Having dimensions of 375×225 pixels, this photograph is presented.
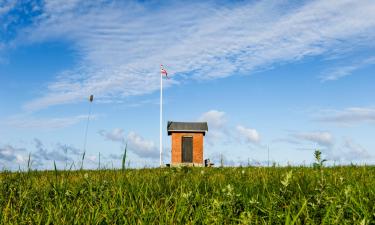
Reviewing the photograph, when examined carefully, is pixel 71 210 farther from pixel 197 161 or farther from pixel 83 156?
pixel 197 161

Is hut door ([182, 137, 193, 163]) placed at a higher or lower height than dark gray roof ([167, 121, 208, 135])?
lower

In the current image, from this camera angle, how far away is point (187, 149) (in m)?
36.1

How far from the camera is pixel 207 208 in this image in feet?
13.0

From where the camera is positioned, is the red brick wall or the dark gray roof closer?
the red brick wall

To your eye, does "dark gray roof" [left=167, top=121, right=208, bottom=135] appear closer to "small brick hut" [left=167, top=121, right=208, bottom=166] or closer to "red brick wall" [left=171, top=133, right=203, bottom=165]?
"small brick hut" [left=167, top=121, right=208, bottom=166]

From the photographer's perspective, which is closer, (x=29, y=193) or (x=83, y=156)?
(x=29, y=193)

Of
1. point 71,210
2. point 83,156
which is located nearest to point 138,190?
point 71,210

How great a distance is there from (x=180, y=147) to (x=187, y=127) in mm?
1986

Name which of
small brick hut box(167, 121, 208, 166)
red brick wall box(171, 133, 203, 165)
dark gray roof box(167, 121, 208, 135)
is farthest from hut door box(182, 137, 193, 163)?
dark gray roof box(167, 121, 208, 135)

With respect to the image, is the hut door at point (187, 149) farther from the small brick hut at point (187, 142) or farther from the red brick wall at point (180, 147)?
the red brick wall at point (180, 147)

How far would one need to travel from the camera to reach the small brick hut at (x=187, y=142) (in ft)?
117

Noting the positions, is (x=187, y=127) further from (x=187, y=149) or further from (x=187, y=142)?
(x=187, y=149)

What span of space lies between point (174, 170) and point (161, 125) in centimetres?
3114

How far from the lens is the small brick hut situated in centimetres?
3569
